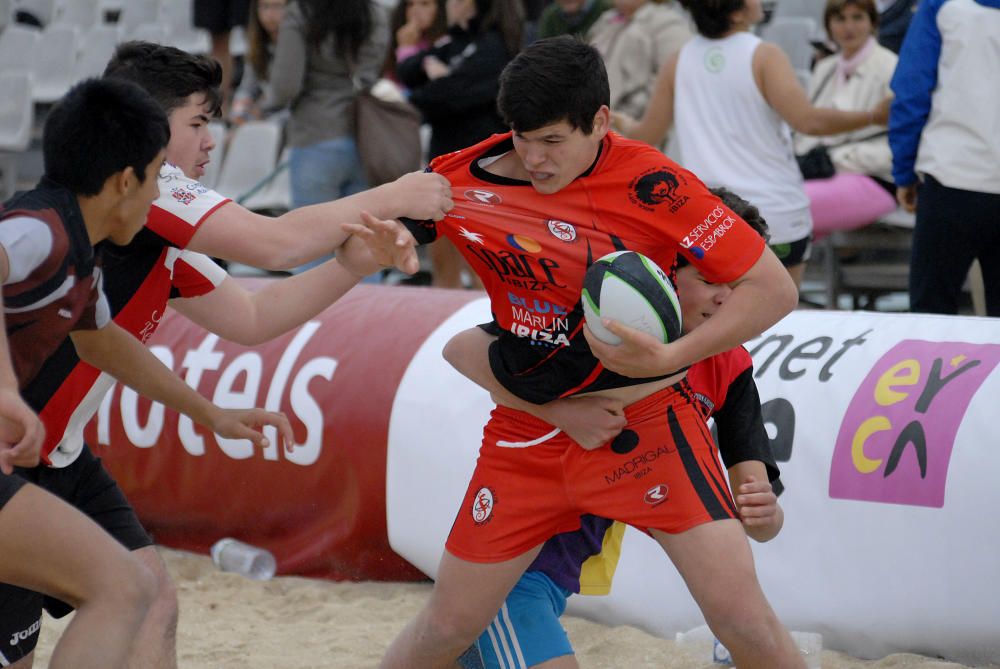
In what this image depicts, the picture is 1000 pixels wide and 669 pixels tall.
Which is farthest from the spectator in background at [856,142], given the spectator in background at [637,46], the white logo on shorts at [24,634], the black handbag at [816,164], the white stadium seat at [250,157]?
the white logo on shorts at [24,634]

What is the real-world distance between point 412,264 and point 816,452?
5.58 feet

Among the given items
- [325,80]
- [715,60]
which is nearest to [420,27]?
A: [325,80]

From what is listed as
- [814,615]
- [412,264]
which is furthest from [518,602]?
[814,615]

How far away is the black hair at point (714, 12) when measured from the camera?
5410 millimetres

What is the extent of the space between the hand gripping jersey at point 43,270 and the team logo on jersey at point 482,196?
2.79 feet

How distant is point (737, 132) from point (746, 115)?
0.26 ft

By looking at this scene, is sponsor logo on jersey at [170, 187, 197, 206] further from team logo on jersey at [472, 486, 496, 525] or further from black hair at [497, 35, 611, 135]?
team logo on jersey at [472, 486, 496, 525]

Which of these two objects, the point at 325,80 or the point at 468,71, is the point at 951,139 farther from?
the point at 325,80

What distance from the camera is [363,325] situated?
17.6ft

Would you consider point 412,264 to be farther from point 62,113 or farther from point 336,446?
point 336,446

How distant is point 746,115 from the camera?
18.4ft

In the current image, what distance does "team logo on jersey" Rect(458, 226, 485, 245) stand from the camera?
3111 mm

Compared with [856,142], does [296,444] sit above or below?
below

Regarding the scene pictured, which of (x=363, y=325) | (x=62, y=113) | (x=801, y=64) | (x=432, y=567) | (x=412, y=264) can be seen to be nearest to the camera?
(x=62, y=113)
